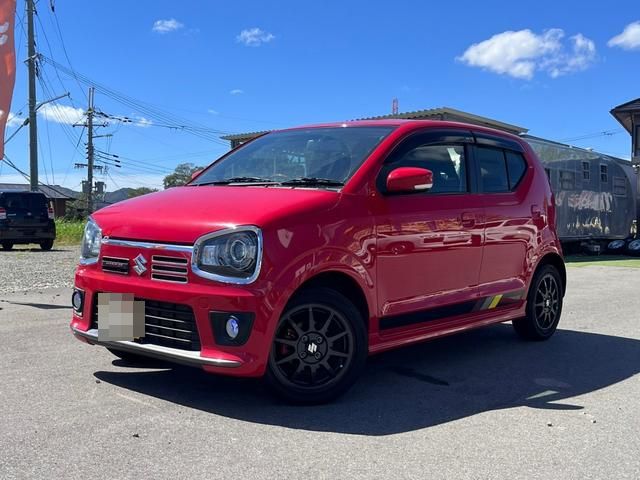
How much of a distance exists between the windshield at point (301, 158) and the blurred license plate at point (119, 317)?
3.93ft

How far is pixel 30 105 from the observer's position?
27578 millimetres

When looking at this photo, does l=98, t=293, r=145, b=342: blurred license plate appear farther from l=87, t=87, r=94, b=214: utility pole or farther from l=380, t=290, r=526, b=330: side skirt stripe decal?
l=87, t=87, r=94, b=214: utility pole

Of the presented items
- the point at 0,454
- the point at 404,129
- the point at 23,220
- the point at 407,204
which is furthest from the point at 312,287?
the point at 23,220

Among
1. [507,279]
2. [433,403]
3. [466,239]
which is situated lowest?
[433,403]

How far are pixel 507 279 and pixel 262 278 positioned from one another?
109 inches

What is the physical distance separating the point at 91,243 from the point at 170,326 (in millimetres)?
913

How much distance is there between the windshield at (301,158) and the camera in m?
4.40

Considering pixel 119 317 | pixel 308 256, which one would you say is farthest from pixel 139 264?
pixel 308 256

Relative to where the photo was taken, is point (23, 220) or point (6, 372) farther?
point (23, 220)

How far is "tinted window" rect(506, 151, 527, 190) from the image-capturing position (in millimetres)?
5755

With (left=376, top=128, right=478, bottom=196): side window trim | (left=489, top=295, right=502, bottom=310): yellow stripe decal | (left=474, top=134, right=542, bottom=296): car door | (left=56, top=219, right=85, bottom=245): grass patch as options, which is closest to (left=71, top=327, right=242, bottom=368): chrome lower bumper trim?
(left=376, top=128, right=478, bottom=196): side window trim

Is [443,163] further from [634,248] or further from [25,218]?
[634,248]

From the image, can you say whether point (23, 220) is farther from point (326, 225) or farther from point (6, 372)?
point (326, 225)

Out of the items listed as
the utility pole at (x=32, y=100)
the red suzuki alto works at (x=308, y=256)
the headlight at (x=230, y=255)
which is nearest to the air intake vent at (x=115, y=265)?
the red suzuki alto works at (x=308, y=256)
